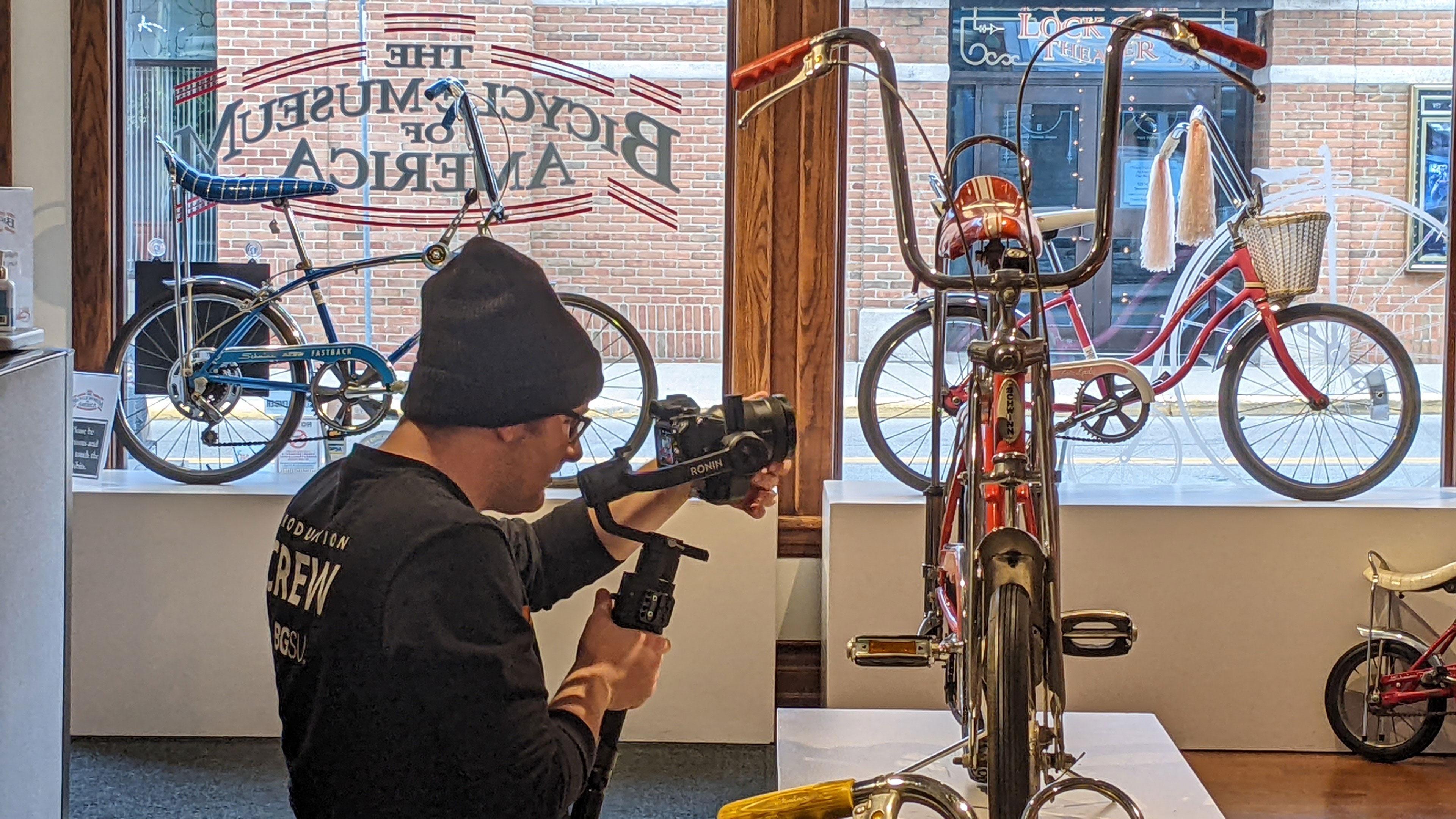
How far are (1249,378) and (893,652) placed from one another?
2.01m

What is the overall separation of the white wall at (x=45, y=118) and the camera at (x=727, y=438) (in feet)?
9.89

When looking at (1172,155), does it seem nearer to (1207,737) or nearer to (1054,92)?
(1054,92)

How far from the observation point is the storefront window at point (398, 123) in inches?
159

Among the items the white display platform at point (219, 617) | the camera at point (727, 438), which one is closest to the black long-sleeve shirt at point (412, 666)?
the camera at point (727, 438)

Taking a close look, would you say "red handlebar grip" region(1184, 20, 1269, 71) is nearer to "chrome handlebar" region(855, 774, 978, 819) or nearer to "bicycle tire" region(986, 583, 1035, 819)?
"bicycle tire" region(986, 583, 1035, 819)

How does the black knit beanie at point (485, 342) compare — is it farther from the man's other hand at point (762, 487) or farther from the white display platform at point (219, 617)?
the white display platform at point (219, 617)

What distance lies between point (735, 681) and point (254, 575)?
1.33 meters

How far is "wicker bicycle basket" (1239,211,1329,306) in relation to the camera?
375 cm

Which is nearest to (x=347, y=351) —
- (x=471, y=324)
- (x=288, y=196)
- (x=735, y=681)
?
(x=288, y=196)

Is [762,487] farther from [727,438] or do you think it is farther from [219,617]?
[219,617]

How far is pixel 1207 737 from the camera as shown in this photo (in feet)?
12.4

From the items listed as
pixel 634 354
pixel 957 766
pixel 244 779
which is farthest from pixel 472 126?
pixel 957 766

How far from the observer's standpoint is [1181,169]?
4.06 metres

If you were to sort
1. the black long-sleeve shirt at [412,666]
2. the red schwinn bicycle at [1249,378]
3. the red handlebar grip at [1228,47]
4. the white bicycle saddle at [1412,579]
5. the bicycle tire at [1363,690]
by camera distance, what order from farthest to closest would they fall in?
the red schwinn bicycle at [1249,378] → the bicycle tire at [1363,690] → the white bicycle saddle at [1412,579] → the red handlebar grip at [1228,47] → the black long-sleeve shirt at [412,666]
